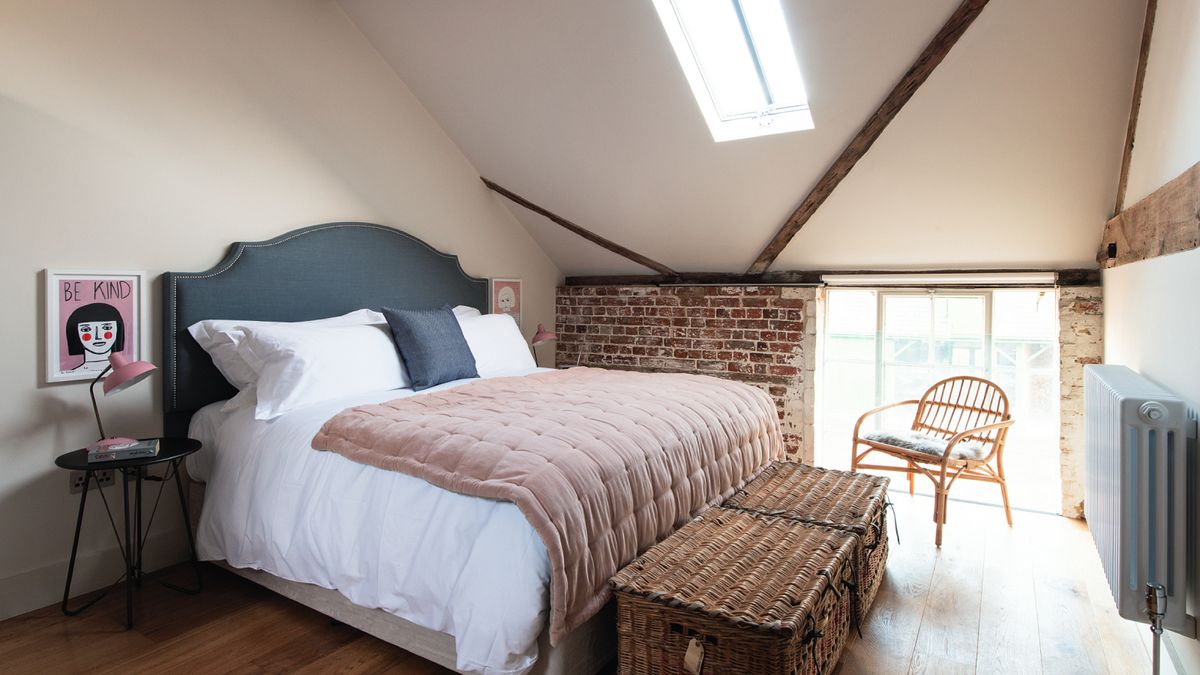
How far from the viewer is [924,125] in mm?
3289

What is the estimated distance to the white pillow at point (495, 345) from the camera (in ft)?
12.6

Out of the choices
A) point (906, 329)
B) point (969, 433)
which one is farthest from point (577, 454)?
point (906, 329)

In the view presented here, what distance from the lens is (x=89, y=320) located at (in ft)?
9.14

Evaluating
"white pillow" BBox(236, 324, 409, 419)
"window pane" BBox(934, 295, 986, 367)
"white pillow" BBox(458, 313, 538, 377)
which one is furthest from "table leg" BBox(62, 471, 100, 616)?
"window pane" BBox(934, 295, 986, 367)

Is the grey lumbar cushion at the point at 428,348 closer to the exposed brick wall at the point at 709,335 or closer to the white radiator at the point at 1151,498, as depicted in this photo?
the exposed brick wall at the point at 709,335

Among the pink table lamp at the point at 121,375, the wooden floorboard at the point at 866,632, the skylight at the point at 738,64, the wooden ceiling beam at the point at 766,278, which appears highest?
the skylight at the point at 738,64

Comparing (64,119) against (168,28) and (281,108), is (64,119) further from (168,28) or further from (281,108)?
(281,108)

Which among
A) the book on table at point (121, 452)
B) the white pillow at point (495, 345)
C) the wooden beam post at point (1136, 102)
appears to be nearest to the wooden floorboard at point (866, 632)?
the book on table at point (121, 452)

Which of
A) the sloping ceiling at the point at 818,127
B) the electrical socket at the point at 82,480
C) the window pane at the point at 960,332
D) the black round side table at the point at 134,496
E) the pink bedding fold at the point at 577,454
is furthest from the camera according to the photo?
the window pane at the point at 960,332

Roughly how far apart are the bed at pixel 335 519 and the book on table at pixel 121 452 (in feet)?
0.93

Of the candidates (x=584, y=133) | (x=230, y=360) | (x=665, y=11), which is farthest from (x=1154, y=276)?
(x=230, y=360)

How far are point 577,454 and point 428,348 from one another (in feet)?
4.88

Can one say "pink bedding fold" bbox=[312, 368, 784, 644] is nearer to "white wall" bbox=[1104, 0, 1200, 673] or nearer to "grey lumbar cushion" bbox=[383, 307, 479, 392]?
"grey lumbar cushion" bbox=[383, 307, 479, 392]

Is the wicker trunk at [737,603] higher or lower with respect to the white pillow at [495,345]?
lower
